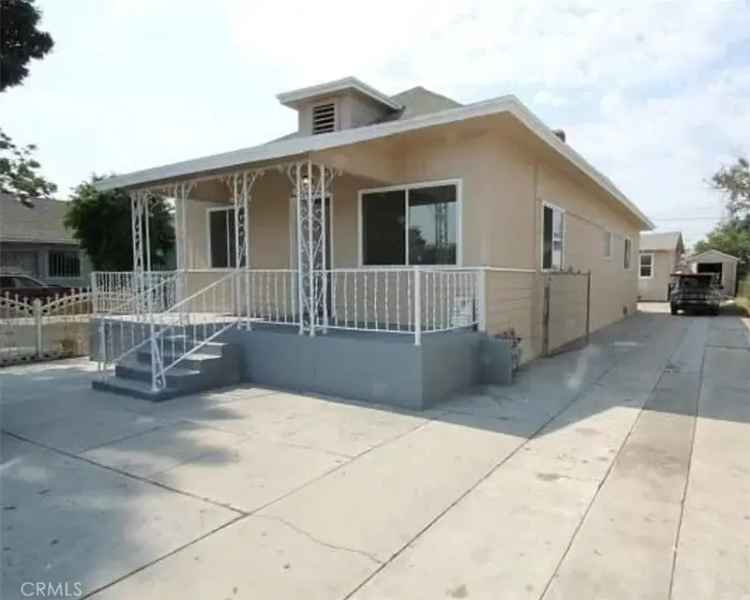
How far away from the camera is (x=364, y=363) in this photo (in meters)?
6.40

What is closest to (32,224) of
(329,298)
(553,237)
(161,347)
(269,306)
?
(269,306)

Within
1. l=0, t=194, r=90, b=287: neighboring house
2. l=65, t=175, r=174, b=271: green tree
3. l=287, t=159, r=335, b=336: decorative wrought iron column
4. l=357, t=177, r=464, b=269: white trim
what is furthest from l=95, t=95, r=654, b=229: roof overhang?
l=0, t=194, r=90, b=287: neighboring house

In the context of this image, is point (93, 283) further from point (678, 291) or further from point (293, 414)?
point (678, 291)

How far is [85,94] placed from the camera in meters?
9.08

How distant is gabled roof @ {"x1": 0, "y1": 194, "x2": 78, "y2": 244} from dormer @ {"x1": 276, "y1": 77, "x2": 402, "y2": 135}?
16.5 metres

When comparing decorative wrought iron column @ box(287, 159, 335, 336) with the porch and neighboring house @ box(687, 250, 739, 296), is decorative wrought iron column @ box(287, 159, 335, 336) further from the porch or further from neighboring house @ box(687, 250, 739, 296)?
neighboring house @ box(687, 250, 739, 296)

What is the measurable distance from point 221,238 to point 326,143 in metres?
4.66

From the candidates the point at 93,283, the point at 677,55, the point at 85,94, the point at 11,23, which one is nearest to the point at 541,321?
the point at 677,55

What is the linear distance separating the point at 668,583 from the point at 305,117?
983 centimetres

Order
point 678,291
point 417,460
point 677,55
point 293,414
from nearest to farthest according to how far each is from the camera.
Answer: point 417,460
point 293,414
point 677,55
point 678,291

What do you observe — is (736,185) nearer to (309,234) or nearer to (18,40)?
(309,234)

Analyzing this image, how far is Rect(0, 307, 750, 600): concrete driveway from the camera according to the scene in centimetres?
262

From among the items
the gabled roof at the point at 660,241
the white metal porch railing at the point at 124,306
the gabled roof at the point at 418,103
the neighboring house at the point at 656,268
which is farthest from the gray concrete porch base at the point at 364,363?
the neighboring house at the point at 656,268

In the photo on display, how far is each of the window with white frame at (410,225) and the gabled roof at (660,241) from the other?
23794 mm
